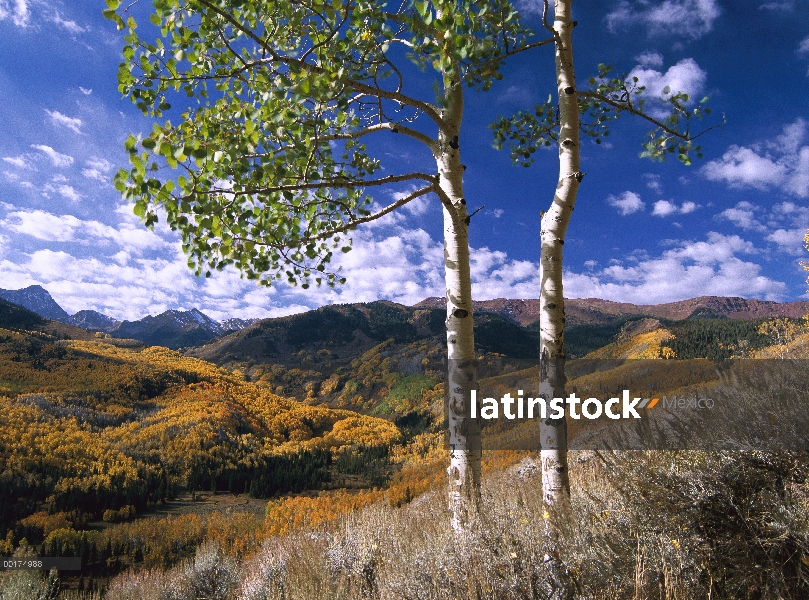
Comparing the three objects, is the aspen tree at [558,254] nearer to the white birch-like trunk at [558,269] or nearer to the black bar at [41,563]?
the white birch-like trunk at [558,269]

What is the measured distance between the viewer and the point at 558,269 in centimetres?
435

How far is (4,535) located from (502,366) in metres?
44.5

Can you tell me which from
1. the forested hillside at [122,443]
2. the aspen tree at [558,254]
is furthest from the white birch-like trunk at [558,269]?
the forested hillside at [122,443]

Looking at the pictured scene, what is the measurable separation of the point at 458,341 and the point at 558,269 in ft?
4.03

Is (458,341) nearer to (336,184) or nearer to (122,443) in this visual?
(336,184)

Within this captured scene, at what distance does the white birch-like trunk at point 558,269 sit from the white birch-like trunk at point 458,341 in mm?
670

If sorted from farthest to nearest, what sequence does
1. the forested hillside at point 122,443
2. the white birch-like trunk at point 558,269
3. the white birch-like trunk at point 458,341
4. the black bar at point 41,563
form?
1. the forested hillside at point 122,443
2. the black bar at point 41,563
3. the white birch-like trunk at point 458,341
4. the white birch-like trunk at point 558,269

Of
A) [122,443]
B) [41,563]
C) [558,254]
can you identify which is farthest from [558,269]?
[122,443]

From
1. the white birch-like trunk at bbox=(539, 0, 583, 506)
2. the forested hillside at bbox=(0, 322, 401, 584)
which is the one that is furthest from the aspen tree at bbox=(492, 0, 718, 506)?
the forested hillside at bbox=(0, 322, 401, 584)

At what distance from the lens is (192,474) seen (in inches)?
722

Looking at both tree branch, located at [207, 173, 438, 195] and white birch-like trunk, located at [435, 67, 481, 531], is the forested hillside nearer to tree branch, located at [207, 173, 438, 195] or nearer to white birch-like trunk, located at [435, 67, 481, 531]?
white birch-like trunk, located at [435, 67, 481, 531]

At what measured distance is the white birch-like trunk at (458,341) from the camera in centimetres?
421

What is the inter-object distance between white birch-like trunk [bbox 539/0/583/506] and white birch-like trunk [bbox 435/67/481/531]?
26.4 inches

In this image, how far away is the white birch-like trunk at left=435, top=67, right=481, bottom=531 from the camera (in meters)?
4.21
